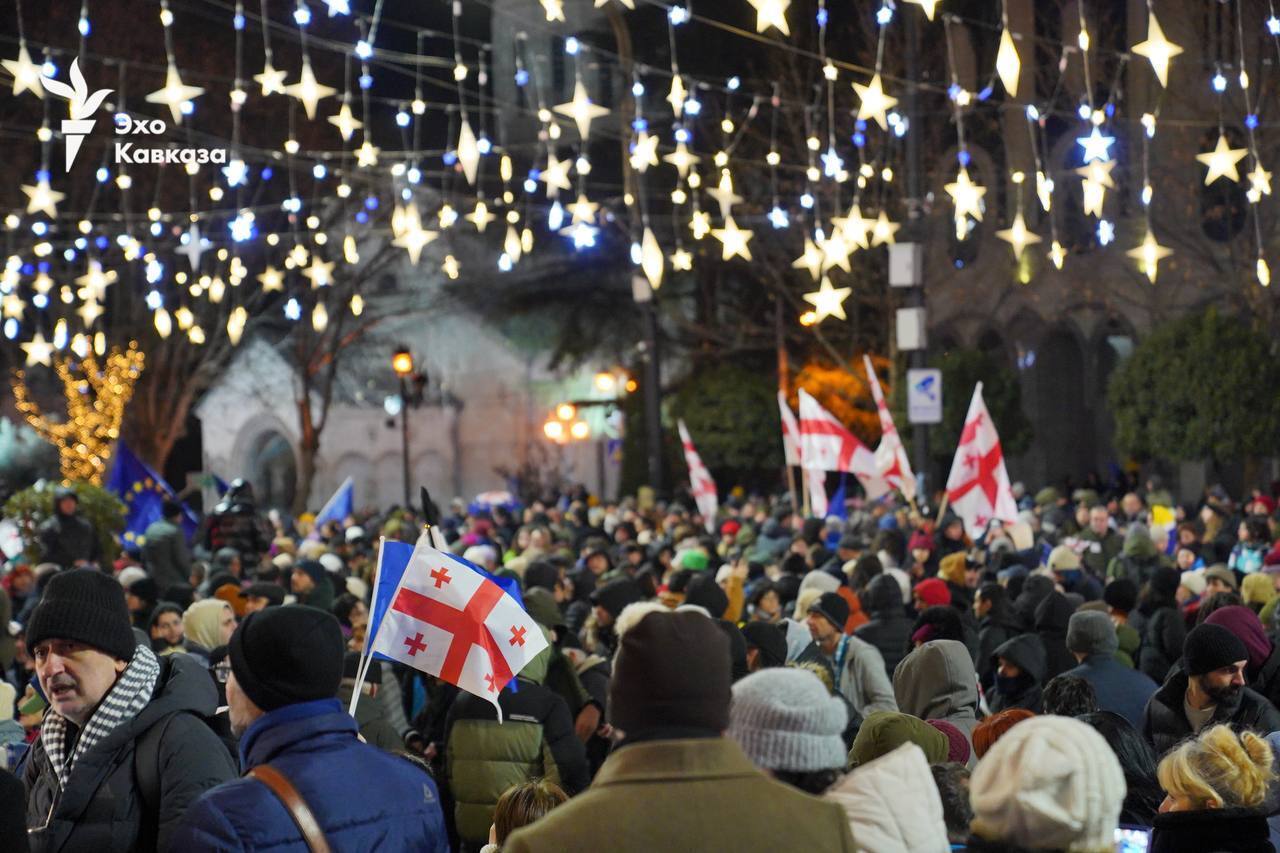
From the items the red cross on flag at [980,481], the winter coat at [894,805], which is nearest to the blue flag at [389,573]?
the winter coat at [894,805]

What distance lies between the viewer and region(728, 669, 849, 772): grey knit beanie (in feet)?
11.4

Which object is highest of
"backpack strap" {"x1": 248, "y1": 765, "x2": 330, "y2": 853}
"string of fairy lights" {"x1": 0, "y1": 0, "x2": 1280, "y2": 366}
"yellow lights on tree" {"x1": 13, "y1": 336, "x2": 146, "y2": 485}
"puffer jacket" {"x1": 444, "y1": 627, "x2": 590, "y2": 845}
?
"string of fairy lights" {"x1": 0, "y1": 0, "x2": 1280, "y2": 366}

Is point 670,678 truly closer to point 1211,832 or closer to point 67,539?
point 1211,832

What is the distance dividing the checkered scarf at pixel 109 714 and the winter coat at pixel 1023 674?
4840 mm

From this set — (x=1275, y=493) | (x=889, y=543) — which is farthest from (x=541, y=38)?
(x=889, y=543)

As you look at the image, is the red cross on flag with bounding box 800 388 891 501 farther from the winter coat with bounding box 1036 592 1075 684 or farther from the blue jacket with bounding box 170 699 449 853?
the blue jacket with bounding box 170 699 449 853

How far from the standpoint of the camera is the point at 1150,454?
33.2m

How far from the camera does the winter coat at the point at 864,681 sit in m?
8.53

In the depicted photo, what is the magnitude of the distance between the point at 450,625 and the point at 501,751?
0.94 metres

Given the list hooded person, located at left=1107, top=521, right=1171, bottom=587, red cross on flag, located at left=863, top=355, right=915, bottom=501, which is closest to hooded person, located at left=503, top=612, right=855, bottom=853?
hooded person, located at left=1107, top=521, right=1171, bottom=587

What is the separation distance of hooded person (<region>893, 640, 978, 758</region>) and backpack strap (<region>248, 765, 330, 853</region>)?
139 inches

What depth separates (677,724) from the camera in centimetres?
324

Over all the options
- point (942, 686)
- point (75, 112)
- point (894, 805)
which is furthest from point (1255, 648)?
point (75, 112)

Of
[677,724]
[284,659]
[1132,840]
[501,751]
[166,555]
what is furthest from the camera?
[166,555]
